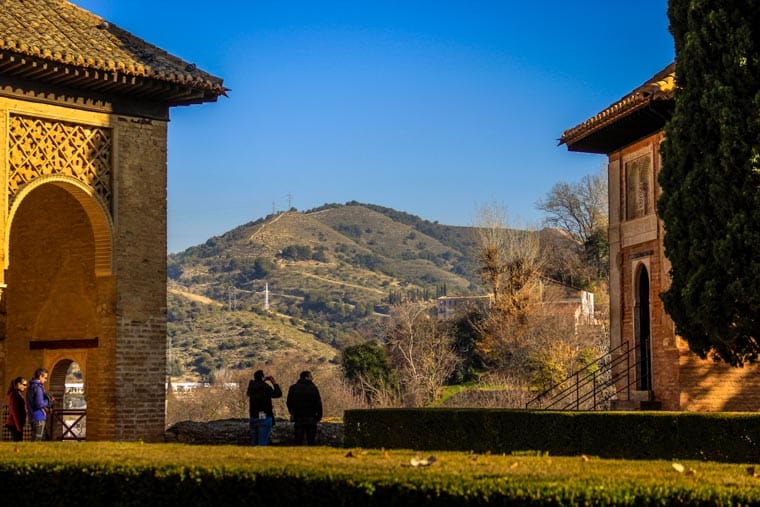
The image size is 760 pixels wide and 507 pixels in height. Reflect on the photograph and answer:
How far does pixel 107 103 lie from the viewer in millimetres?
21312

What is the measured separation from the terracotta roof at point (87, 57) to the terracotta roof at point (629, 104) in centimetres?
768

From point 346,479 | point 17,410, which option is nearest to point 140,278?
point 17,410

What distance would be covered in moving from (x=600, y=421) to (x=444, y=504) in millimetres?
10291

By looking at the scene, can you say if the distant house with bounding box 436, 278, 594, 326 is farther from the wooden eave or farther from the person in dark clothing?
the person in dark clothing

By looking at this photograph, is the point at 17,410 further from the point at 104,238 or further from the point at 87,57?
the point at 87,57

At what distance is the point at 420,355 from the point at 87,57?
121 ft

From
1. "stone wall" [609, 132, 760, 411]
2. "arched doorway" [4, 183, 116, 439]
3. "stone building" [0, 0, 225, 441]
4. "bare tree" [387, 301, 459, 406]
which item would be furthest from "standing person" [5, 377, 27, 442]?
"bare tree" [387, 301, 459, 406]

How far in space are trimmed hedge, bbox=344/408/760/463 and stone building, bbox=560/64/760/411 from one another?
16.7 ft

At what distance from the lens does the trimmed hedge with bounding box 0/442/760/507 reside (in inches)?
299

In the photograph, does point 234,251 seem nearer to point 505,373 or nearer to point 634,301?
point 505,373

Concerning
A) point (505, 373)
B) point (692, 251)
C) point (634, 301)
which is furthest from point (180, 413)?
point (692, 251)

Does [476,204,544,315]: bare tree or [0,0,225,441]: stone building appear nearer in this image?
[0,0,225,441]: stone building

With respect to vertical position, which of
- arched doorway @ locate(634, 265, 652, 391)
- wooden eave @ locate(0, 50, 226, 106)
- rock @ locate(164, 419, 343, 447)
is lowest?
rock @ locate(164, 419, 343, 447)

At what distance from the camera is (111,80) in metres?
20.7
